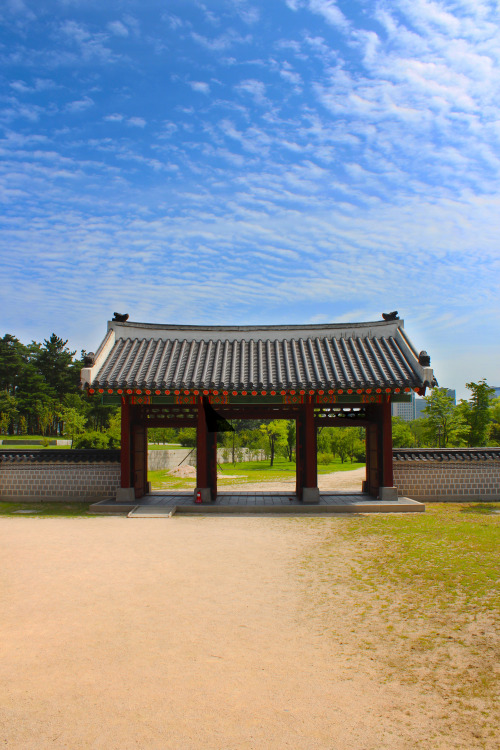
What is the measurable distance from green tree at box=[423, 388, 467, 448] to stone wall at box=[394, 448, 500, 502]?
1506 cm

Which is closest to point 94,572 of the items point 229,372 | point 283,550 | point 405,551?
point 283,550

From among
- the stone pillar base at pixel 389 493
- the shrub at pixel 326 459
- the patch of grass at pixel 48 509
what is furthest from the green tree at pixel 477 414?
the patch of grass at pixel 48 509

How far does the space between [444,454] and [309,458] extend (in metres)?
4.76

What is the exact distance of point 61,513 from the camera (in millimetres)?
14539

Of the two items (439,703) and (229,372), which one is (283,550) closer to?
(439,703)

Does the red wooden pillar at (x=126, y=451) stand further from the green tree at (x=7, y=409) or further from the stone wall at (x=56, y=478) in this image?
the green tree at (x=7, y=409)

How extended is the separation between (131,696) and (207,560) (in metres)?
4.78

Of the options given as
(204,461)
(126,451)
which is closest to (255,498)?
(204,461)

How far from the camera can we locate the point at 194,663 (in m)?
5.15

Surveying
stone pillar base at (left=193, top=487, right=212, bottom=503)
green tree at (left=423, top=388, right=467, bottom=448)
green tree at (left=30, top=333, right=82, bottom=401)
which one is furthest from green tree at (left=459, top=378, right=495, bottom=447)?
green tree at (left=30, top=333, right=82, bottom=401)

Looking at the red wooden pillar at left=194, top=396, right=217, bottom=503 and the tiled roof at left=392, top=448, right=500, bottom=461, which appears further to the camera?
the tiled roof at left=392, top=448, right=500, bottom=461

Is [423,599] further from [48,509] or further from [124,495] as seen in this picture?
[48,509]

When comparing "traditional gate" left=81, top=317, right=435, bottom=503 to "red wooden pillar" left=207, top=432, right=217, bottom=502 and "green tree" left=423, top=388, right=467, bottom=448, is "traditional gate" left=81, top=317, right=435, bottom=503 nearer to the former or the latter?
"red wooden pillar" left=207, top=432, right=217, bottom=502

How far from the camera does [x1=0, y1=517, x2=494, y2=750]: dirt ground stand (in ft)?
13.0
